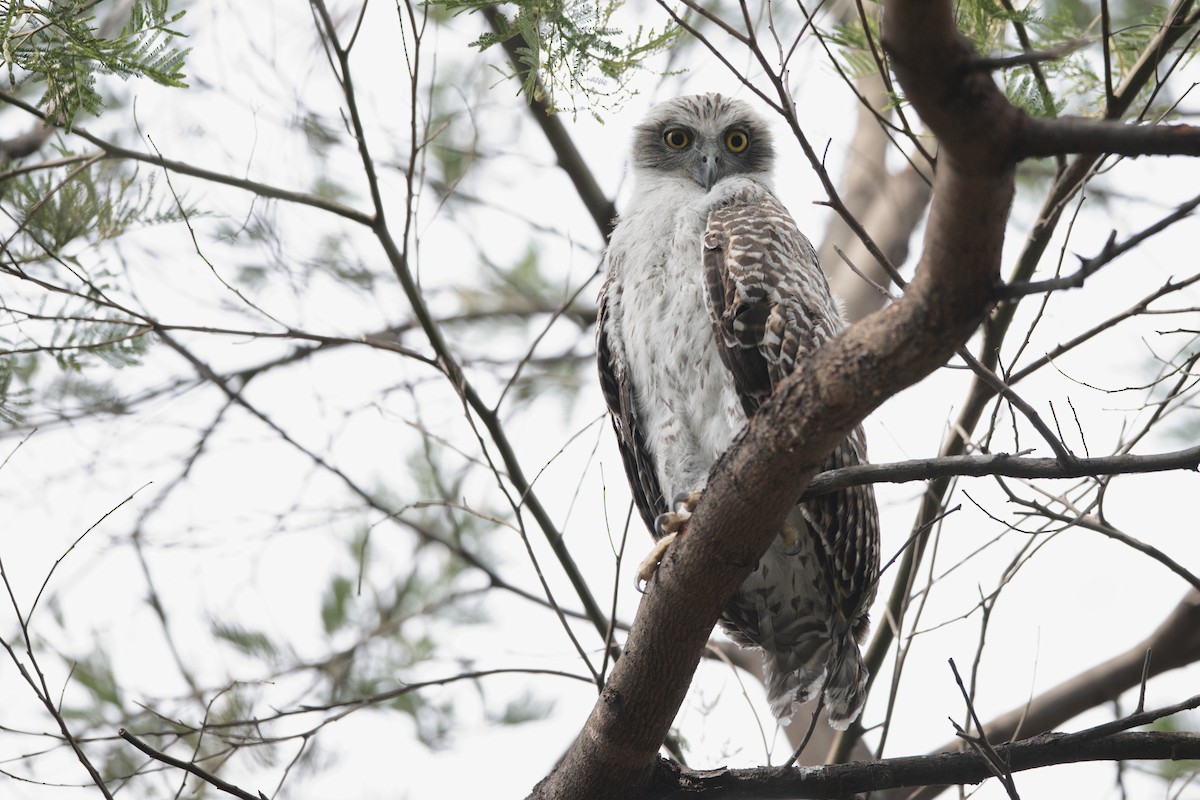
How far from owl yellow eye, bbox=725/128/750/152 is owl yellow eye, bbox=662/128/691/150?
0.64 ft

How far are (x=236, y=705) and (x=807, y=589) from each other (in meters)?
3.21

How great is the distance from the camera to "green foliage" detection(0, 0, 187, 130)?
10.6 feet

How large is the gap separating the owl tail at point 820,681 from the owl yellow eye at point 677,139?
98.1 inches

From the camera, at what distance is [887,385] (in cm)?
229

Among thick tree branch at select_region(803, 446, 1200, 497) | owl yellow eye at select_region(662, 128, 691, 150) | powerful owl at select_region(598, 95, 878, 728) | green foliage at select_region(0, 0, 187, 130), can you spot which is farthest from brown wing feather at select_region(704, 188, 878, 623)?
green foliage at select_region(0, 0, 187, 130)

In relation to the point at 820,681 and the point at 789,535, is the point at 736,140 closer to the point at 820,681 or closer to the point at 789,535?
the point at 789,535

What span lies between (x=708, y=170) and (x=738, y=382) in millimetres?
1604

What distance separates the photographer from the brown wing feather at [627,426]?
182 inches

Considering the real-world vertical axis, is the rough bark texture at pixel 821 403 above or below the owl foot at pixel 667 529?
below

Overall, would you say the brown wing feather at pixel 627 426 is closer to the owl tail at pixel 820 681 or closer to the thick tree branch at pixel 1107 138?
the owl tail at pixel 820 681

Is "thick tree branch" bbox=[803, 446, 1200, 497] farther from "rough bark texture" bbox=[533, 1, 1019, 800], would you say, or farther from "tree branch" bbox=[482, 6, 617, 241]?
"tree branch" bbox=[482, 6, 617, 241]

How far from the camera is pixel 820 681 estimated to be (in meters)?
4.51

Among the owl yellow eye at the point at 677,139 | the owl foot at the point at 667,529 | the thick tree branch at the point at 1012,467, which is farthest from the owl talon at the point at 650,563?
the owl yellow eye at the point at 677,139

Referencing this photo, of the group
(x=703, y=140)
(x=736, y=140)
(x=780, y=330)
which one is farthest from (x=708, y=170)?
(x=780, y=330)
